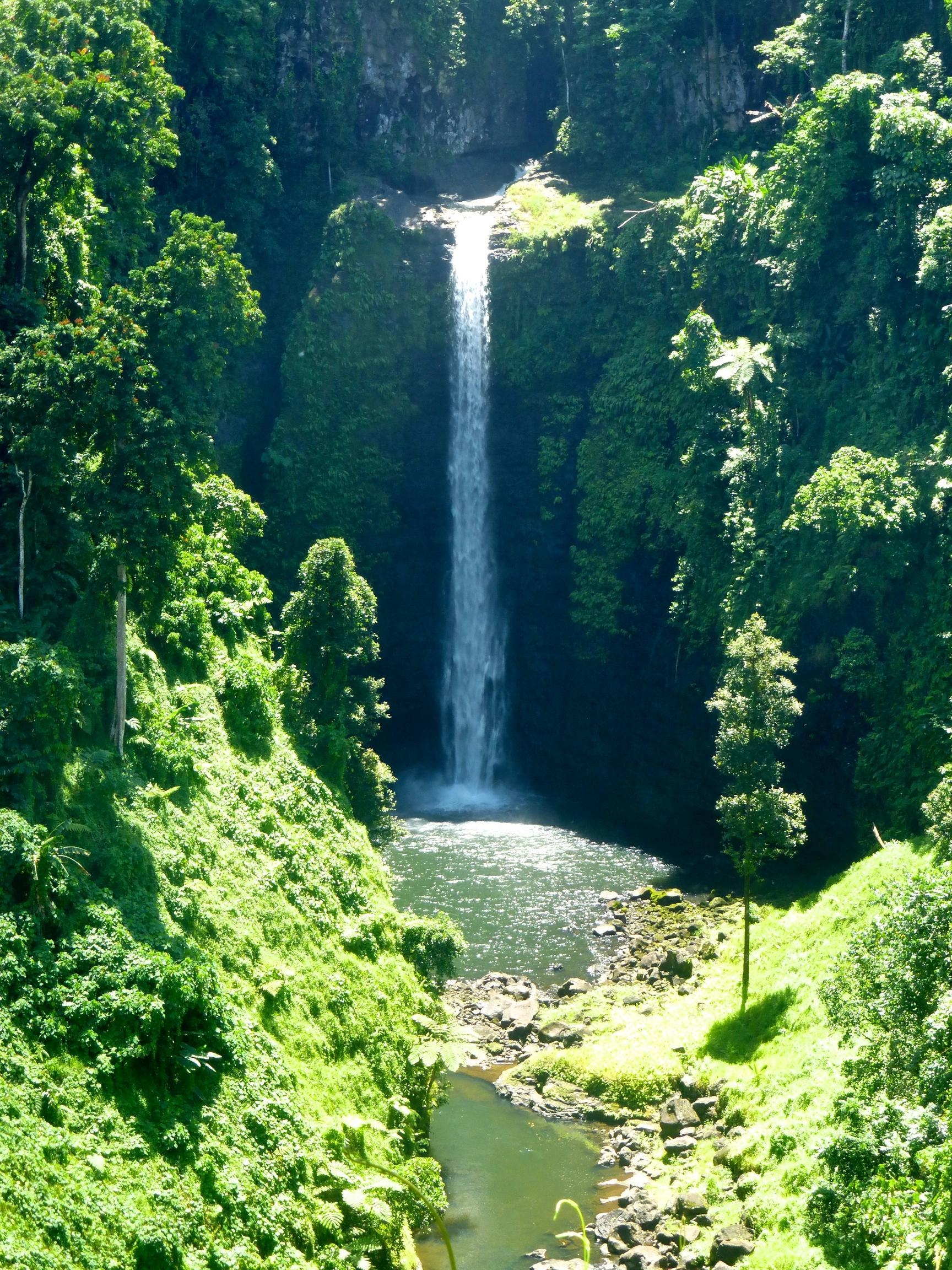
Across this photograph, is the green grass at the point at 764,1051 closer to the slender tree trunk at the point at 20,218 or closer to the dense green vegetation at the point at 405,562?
the dense green vegetation at the point at 405,562

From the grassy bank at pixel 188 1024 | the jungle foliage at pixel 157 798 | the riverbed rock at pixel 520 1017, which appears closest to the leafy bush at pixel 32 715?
the jungle foliage at pixel 157 798

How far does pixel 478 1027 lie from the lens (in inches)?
1219

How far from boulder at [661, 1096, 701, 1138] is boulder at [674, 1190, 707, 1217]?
2565mm

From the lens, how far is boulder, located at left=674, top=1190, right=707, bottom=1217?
23.1 metres

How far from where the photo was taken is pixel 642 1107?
27500 mm

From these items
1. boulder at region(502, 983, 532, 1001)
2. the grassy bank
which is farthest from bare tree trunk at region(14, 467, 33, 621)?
boulder at region(502, 983, 532, 1001)

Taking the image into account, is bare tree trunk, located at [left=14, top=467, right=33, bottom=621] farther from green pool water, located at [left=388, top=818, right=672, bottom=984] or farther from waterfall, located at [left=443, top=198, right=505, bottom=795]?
waterfall, located at [left=443, top=198, right=505, bottom=795]

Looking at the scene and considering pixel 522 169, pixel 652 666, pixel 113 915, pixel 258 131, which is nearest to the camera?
pixel 113 915

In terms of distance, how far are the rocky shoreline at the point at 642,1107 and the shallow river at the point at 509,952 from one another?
51 centimetres

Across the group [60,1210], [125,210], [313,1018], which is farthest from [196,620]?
[60,1210]

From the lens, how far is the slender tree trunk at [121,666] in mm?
25078

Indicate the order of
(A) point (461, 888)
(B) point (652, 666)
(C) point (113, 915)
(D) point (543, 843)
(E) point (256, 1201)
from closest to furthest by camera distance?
(E) point (256, 1201)
(C) point (113, 915)
(A) point (461, 888)
(D) point (543, 843)
(B) point (652, 666)

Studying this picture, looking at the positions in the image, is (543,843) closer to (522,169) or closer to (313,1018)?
(313,1018)

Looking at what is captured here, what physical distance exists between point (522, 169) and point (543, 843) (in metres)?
31.9
